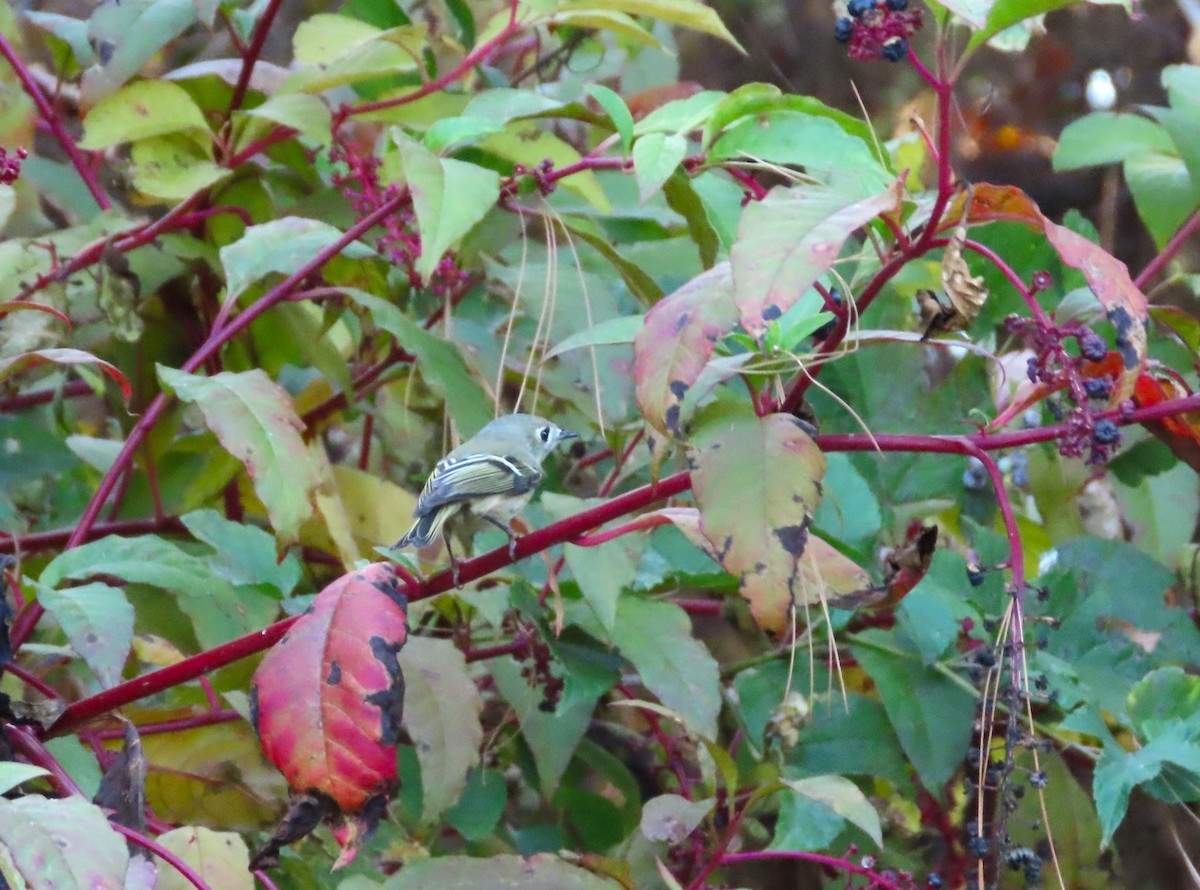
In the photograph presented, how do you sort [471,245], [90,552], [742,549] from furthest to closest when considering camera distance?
[471,245]
[90,552]
[742,549]

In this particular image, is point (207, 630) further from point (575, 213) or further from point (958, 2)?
point (958, 2)

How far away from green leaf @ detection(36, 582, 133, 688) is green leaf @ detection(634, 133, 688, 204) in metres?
0.53

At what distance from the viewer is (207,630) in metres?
1.24

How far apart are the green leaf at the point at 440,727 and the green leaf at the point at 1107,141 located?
93 cm

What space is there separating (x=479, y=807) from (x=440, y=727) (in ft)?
0.91

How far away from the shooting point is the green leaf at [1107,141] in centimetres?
148

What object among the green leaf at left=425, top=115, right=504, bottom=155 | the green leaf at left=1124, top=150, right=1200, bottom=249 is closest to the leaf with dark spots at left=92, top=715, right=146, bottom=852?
the green leaf at left=425, top=115, right=504, bottom=155

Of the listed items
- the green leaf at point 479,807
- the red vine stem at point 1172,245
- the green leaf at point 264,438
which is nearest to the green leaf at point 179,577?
the green leaf at point 264,438

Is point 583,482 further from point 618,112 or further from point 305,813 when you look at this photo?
point 305,813

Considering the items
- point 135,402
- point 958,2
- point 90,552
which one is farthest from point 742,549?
point 135,402

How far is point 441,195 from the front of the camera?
1112mm

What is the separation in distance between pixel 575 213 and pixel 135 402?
1.97ft

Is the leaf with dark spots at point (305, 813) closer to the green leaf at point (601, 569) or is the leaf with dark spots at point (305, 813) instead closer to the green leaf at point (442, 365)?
the green leaf at point (601, 569)

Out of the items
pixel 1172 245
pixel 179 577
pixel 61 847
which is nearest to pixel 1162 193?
pixel 1172 245
